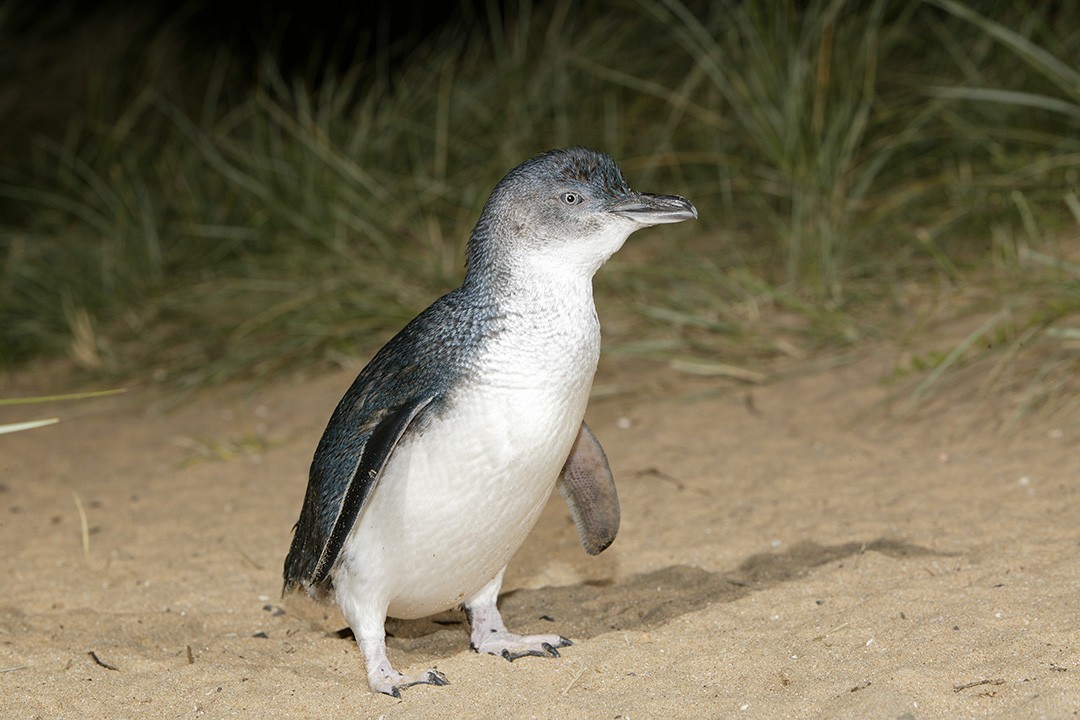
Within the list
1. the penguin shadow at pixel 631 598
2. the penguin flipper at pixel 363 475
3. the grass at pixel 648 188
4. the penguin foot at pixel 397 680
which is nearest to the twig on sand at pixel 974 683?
the penguin shadow at pixel 631 598

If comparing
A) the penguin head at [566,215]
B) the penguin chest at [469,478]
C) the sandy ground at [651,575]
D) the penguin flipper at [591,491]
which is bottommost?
the sandy ground at [651,575]

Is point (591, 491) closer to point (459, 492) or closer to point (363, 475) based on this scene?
point (459, 492)

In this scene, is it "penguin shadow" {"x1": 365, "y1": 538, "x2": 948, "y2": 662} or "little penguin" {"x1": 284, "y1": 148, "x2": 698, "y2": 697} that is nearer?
"little penguin" {"x1": 284, "y1": 148, "x2": 698, "y2": 697}

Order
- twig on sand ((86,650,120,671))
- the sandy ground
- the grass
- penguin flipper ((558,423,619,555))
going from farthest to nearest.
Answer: the grass < penguin flipper ((558,423,619,555)) < twig on sand ((86,650,120,671)) < the sandy ground

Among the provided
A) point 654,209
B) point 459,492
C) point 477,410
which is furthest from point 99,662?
point 654,209

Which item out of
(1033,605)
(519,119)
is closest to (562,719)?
(1033,605)

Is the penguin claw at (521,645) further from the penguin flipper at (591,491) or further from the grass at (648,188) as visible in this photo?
the grass at (648,188)

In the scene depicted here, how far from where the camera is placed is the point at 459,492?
273 centimetres

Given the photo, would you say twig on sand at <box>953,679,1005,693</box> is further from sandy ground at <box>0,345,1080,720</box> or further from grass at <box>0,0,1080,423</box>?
grass at <box>0,0,1080,423</box>

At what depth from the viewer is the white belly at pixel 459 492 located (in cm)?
266

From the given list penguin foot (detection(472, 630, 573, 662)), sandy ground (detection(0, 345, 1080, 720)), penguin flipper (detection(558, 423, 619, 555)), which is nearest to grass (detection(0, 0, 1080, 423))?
sandy ground (detection(0, 345, 1080, 720))

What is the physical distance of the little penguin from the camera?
2.66 meters

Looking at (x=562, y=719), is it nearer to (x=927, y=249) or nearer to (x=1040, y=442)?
(x=1040, y=442)

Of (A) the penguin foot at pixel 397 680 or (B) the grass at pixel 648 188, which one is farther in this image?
(B) the grass at pixel 648 188
